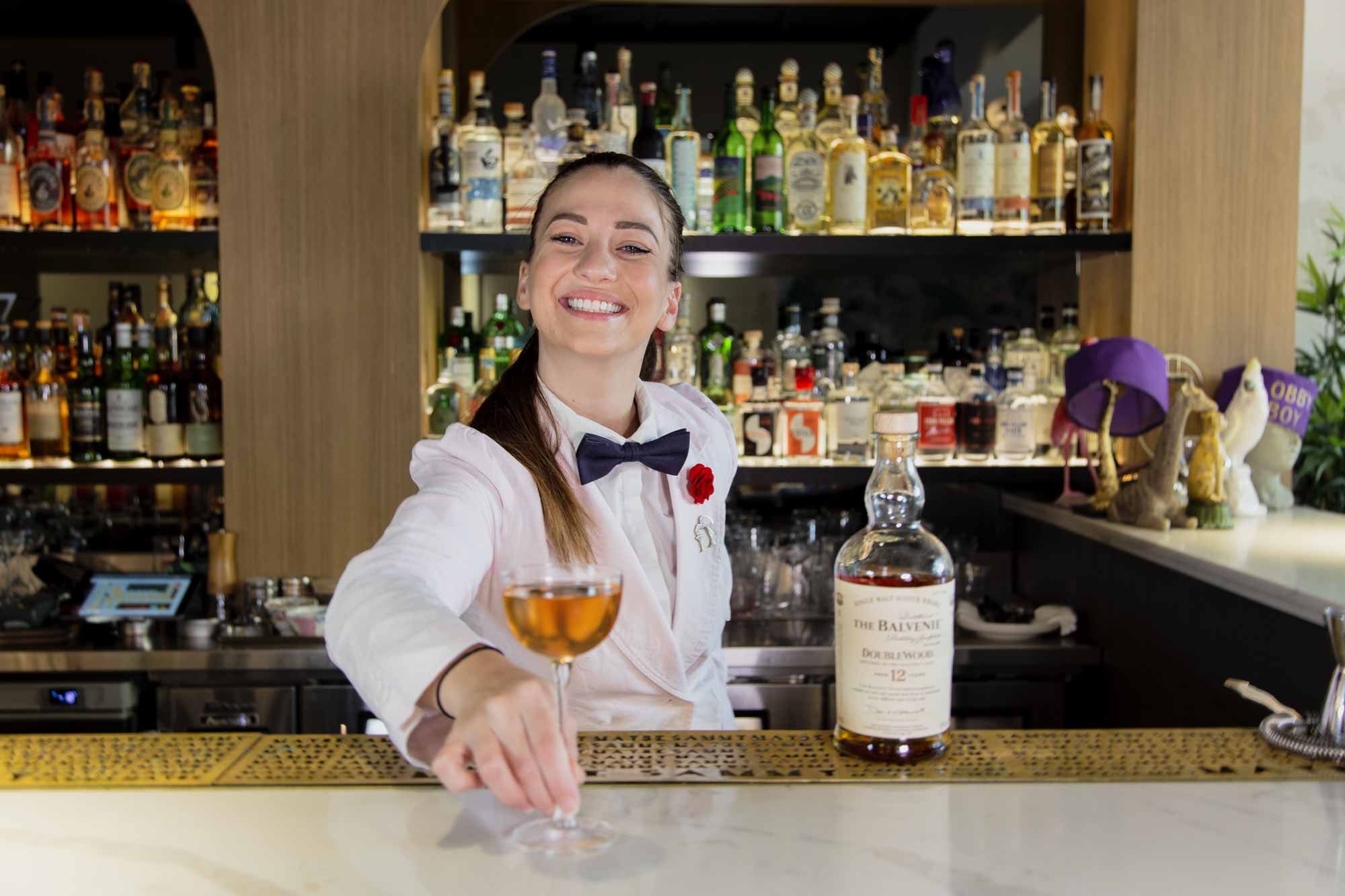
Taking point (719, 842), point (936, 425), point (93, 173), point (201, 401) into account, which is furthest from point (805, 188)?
point (719, 842)

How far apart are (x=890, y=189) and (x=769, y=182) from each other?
271mm

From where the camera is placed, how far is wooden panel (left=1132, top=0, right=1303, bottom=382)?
2539mm

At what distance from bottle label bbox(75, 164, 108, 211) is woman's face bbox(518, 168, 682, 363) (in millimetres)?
1622

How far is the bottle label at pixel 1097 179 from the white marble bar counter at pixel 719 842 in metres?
1.81

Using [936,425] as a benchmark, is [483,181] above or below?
above

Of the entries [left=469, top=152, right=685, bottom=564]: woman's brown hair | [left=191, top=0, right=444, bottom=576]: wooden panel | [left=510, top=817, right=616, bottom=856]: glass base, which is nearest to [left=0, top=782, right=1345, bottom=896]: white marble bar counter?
[left=510, top=817, right=616, bottom=856]: glass base

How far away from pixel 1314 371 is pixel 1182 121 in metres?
0.81

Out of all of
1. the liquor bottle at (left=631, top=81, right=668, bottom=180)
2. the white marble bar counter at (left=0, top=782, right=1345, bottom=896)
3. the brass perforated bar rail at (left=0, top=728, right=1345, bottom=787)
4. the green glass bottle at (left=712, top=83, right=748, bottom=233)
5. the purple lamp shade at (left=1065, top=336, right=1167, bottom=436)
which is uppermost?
the liquor bottle at (left=631, top=81, right=668, bottom=180)

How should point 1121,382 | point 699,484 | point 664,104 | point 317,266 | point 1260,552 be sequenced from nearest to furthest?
1. point 699,484
2. point 1260,552
3. point 1121,382
4. point 317,266
5. point 664,104

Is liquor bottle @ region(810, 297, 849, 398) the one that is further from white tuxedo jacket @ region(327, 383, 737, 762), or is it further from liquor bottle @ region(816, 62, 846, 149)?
white tuxedo jacket @ region(327, 383, 737, 762)

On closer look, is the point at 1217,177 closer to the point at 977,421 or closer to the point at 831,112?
the point at 977,421

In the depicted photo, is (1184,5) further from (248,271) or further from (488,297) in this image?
(248,271)

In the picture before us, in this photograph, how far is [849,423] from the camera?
2.68m

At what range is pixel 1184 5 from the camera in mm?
2537
